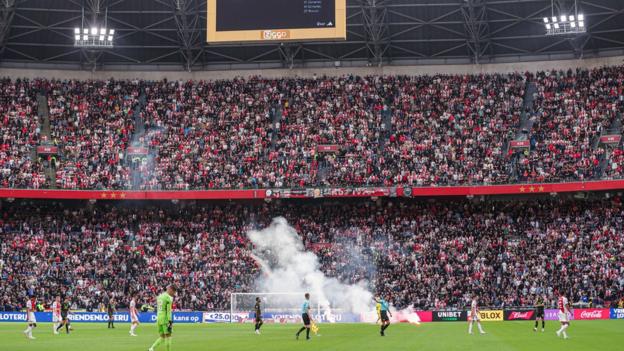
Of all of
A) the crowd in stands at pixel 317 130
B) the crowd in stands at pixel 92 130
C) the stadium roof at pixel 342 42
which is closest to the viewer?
the crowd in stands at pixel 317 130

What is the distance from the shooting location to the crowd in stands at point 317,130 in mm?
65688

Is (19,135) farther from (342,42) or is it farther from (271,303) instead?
(342,42)

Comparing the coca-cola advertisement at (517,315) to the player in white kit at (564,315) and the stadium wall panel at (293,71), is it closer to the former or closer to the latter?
the player in white kit at (564,315)

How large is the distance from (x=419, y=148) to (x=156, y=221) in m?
22.0

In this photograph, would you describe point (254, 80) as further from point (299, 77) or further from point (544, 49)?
point (544, 49)

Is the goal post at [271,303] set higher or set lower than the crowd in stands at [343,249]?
lower

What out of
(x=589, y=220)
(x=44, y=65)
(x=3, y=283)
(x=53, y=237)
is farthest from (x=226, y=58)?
(x=589, y=220)

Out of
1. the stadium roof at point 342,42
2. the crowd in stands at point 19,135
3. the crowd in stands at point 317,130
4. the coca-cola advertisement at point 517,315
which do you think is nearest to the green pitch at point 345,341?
the coca-cola advertisement at point 517,315

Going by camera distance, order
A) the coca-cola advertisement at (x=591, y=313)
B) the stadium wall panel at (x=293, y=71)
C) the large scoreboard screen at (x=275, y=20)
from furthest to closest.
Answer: the stadium wall panel at (x=293, y=71) < the coca-cola advertisement at (x=591, y=313) < the large scoreboard screen at (x=275, y=20)

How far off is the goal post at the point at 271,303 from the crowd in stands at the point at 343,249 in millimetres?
1589

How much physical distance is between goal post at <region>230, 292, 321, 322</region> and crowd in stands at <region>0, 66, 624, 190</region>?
1146 cm

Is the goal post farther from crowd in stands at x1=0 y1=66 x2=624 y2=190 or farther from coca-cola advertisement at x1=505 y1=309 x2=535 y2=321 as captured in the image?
coca-cola advertisement at x1=505 y1=309 x2=535 y2=321

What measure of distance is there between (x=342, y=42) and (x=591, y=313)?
31.3 m

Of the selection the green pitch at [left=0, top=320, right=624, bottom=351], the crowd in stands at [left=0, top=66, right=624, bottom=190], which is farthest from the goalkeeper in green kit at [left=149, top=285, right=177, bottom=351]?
the crowd in stands at [left=0, top=66, right=624, bottom=190]
